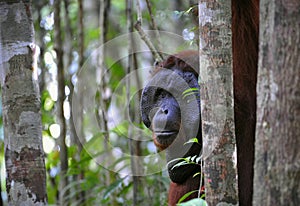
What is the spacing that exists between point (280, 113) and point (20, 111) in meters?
1.53

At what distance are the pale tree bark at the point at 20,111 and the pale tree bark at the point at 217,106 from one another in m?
1.04

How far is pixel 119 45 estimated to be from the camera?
25.8 feet

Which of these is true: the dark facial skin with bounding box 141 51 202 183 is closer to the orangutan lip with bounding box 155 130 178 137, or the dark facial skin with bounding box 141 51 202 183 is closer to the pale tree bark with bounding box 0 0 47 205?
the orangutan lip with bounding box 155 130 178 137

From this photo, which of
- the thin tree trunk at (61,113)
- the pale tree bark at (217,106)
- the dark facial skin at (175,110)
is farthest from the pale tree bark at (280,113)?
the thin tree trunk at (61,113)

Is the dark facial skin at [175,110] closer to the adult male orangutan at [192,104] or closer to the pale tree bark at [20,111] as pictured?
the adult male orangutan at [192,104]

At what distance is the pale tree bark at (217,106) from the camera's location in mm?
2113

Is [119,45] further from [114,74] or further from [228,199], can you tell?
[228,199]

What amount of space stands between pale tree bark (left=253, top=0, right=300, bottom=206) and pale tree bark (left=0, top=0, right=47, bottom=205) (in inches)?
55.1

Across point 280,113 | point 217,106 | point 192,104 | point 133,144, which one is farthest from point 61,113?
point 280,113

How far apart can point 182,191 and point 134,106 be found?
7.50ft

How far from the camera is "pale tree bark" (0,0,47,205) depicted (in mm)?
2834

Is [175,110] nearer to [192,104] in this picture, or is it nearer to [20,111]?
[192,104]

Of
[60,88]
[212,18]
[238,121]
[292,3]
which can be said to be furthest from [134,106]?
[292,3]

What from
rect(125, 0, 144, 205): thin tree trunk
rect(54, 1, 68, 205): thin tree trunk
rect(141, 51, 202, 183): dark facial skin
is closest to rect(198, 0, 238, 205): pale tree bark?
rect(141, 51, 202, 183): dark facial skin
